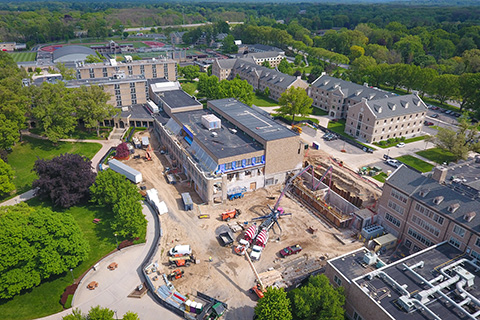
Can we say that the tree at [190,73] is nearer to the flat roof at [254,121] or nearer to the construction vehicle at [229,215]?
the flat roof at [254,121]

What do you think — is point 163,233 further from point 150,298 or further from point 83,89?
point 83,89

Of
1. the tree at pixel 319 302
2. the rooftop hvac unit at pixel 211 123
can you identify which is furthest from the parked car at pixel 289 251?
the rooftop hvac unit at pixel 211 123

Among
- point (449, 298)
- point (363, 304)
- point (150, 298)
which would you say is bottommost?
point (150, 298)

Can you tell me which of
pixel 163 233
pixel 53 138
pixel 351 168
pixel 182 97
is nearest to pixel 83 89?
pixel 53 138

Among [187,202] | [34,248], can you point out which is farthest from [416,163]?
[34,248]

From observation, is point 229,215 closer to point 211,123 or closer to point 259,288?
point 259,288

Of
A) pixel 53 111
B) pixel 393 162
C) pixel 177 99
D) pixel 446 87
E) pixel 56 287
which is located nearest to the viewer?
pixel 56 287
